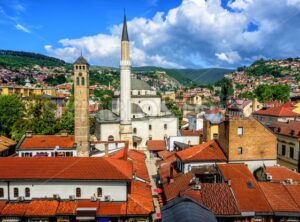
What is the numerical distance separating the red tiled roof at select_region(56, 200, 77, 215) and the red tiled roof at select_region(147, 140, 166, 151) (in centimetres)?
2497

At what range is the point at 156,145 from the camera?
4553 centimetres

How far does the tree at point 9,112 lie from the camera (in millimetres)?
46938

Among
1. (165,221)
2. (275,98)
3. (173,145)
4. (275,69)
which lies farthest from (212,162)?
(275,69)

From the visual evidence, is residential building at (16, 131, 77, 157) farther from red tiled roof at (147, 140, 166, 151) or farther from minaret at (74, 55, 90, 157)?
red tiled roof at (147, 140, 166, 151)

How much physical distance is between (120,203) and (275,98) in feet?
253

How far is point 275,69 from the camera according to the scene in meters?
198

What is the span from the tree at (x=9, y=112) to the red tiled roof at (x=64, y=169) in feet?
89.0

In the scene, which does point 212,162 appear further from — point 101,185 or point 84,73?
point 84,73

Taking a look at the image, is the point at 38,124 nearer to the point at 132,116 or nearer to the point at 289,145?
the point at 132,116

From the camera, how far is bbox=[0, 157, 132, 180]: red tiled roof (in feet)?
66.6

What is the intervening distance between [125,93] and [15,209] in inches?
1147

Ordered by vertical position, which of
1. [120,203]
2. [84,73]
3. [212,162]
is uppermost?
[84,73]

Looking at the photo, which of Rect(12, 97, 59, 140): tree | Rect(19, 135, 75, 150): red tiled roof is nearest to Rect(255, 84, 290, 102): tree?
Rect(12, 97, 59, 140): tree

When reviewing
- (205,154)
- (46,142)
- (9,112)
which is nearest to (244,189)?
(205,154)
